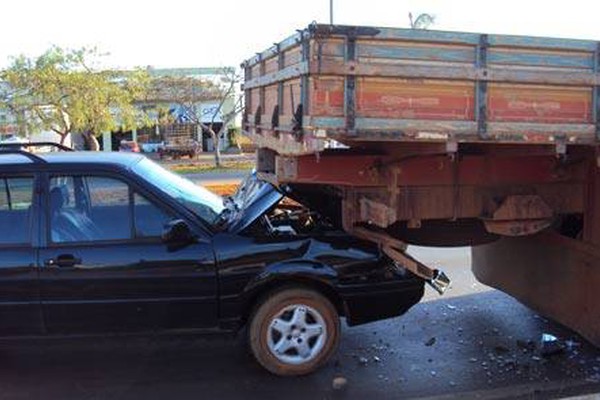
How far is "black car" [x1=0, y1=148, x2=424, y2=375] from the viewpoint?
4.82 metres

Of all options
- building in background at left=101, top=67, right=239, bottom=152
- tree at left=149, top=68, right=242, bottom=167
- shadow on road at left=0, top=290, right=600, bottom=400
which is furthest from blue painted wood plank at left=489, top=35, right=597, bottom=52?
building in background at left=101, top=67, right=239, bottom=152

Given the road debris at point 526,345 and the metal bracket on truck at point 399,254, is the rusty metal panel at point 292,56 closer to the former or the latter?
the metal bracket on truck at point 399,254

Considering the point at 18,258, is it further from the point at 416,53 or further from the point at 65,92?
the point at 65,92

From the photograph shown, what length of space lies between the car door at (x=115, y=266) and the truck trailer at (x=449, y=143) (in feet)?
3.09

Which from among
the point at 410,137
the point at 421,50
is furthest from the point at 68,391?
the point at 421,50

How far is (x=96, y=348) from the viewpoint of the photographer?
18.5 ft

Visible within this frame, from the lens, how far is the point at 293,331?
16.4ft

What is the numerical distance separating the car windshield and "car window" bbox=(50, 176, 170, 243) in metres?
0.19

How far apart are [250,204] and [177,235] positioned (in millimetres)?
847

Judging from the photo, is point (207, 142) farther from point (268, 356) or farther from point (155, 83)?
point (268, 356)

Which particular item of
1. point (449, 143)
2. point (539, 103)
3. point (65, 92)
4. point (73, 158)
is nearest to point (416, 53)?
point (449, 143)

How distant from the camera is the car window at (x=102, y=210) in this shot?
4.91 metres

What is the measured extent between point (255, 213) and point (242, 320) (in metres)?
0.78

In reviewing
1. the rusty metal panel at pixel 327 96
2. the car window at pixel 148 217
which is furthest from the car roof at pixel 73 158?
the rusty metal panel at pixel 327 96
